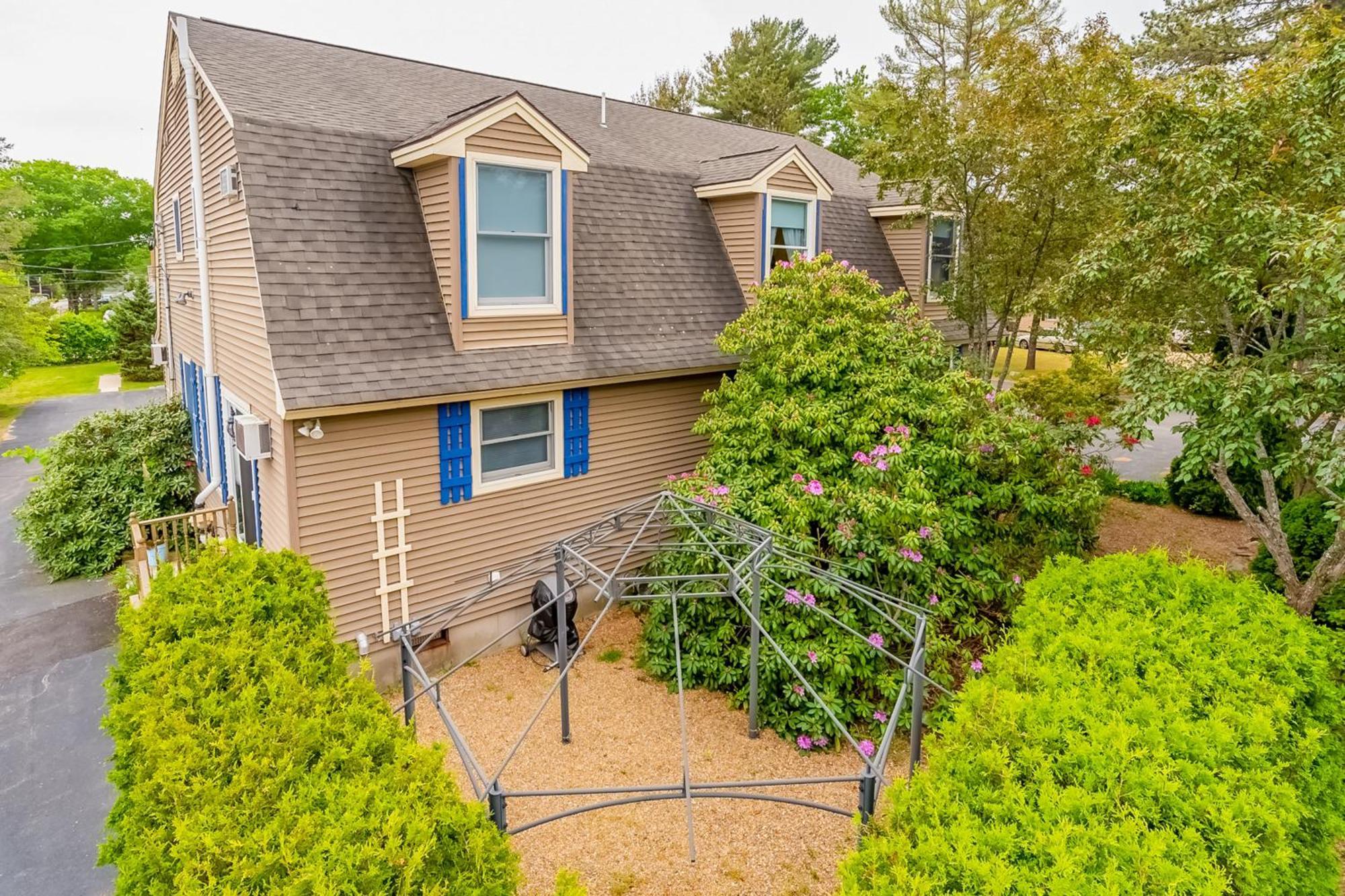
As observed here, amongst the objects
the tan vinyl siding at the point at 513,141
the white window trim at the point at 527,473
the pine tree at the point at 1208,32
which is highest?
the pine tree at the point at 1208,32

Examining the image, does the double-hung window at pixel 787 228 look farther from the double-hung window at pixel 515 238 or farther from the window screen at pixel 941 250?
the double-hung window at pixel 515 238

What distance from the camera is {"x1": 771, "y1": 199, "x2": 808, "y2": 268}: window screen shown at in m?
11.7

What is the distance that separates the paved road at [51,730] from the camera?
20.0 ft

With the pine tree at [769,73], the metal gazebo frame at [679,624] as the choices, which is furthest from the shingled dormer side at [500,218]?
the pine tree at [769,73]

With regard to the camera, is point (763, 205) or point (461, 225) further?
point (763, 205)

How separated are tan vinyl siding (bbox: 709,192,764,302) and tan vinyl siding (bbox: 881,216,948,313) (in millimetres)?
4037

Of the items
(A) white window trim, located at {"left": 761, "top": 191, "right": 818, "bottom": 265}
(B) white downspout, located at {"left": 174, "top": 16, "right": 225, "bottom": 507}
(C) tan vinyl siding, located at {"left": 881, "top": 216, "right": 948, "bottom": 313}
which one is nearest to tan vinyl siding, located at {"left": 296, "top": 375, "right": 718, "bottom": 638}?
(A) white window trim, located at {"left": 761, "top": 191, "right": 818, "bottom": 265}

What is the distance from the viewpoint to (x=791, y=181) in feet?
38.1

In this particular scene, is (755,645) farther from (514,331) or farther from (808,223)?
(808,223)

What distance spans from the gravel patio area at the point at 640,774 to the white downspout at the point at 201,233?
5.57 metres

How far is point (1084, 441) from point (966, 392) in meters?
2.15

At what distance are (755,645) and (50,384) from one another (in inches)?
1489

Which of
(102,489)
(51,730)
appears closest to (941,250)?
(51,730)

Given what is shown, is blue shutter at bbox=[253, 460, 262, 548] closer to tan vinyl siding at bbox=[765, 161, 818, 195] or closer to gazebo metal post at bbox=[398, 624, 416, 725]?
gazebo metal post at bbox=[398, 624, 416, 725]
